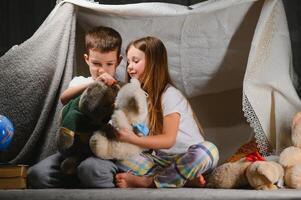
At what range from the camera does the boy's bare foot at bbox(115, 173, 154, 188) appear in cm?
137

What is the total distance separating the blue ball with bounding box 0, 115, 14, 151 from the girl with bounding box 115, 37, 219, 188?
11.7 inches

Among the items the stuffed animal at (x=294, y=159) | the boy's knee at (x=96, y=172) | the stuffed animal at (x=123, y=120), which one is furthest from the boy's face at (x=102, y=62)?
the stuffed animal at (x=294, y=159)

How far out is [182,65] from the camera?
160 cm

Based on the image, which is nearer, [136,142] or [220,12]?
[136,142]

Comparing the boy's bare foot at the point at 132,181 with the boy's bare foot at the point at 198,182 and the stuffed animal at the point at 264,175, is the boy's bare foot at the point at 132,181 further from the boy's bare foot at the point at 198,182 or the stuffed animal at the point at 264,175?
the stuffed animal at the point at 264,175

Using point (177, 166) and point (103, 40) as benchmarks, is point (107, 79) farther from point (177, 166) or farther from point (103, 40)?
point (177, 166)

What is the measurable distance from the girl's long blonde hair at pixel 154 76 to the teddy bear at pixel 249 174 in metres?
0.19

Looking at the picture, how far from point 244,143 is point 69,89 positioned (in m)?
0.52

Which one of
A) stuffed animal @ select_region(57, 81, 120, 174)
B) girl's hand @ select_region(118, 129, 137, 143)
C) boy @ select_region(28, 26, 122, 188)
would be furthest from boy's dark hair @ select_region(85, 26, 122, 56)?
girl's hand @ select_region(118, 129, 137, 143)

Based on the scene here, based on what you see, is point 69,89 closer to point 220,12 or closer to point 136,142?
point 136,142

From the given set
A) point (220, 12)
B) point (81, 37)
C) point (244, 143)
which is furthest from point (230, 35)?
point (81, 37)

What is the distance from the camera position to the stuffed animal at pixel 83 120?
1379mm

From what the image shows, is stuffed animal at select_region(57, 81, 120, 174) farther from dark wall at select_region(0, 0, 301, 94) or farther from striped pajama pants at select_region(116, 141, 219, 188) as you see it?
dark wall at select_region(0, 0, 301, 94)

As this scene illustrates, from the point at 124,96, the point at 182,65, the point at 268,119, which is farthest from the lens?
the point at 182,65
